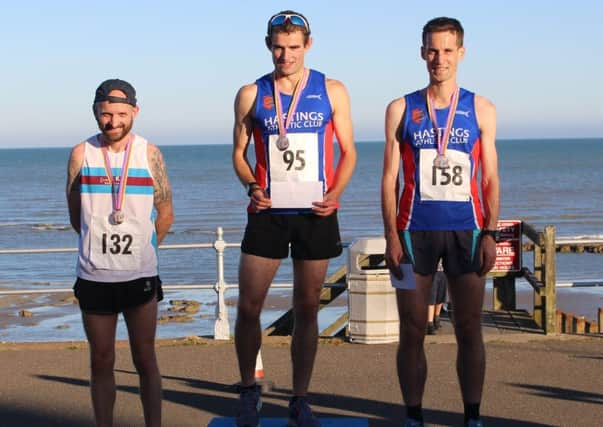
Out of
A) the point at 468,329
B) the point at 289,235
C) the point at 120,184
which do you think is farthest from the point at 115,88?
the point at 468,329

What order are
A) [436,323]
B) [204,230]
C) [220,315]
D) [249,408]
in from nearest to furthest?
1. [249,408]
2. [220,315]
3. [436,323]
4. [204,230]

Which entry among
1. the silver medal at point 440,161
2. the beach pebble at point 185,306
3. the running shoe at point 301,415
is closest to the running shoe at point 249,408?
the running shoe at point 301,415

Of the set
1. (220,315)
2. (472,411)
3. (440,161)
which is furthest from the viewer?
(220,315)

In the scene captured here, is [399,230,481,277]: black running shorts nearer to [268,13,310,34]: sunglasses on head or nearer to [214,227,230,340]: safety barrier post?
[268,13,310,34]: sunglasses on head

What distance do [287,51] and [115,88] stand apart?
909 mm

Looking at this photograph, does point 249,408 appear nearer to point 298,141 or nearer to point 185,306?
point 298,141

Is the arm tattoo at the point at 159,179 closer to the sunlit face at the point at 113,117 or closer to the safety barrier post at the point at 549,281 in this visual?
the sunlit face at the point at 113,117

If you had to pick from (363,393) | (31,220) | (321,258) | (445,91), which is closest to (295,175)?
(321,258)

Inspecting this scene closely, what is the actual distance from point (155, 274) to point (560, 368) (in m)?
3.72

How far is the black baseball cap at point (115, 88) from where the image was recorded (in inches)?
197

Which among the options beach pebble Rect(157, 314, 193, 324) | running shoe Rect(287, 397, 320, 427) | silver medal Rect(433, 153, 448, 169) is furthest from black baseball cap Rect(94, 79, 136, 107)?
beach pebble Rect(157, 314, 193, 324)

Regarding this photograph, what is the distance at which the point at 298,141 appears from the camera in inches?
214

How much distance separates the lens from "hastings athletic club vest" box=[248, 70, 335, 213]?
5.45 metres

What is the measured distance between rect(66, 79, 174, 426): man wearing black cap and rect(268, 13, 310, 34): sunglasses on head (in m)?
0.81
